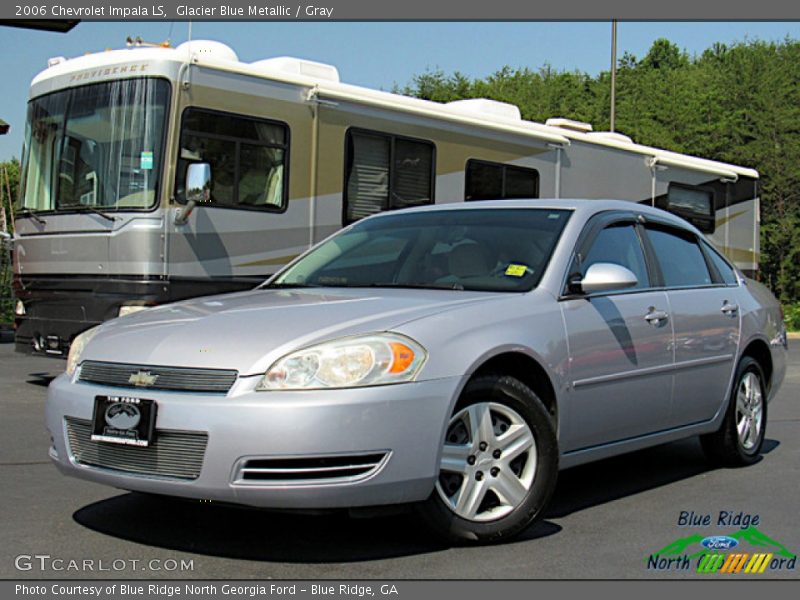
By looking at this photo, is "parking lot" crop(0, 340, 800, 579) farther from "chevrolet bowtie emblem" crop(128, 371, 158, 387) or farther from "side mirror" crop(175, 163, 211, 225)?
"side mirror" crop(175, 163, 211, 225)

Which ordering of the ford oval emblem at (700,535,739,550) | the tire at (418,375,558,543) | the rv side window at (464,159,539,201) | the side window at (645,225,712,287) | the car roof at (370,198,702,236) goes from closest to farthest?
the tire at (418,375,558,543) < the ford oval emblem at (700,535,739,550) < the car roof at (370,198,702,236) < the side window at (645,225,712,287) < the rv side window at (464,159,539,201)

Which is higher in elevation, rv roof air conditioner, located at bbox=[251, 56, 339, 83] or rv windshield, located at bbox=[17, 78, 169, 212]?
rv roof air conditioner, located at bbox=[251, 56, 339, 83]

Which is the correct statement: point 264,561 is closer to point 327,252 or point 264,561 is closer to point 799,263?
point 327,252

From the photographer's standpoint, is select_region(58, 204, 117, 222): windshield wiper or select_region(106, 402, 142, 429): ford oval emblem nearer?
select_region(106, 402, 142, 429): ford oval emblem

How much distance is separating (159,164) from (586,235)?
16.4 feet

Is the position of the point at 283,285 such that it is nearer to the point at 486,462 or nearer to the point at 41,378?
the point at 486,462

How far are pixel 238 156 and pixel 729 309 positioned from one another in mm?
5090

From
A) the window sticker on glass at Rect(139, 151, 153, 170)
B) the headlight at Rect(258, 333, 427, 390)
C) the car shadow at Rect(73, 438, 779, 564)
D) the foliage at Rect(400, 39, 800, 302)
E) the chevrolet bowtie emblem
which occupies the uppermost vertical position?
the foliage at Rect(400, 39, 800, 302)

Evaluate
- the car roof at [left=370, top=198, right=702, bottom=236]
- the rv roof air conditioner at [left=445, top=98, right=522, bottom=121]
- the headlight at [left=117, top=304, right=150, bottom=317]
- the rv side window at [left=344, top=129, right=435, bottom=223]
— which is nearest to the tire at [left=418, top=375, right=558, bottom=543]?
the car roof at [left=370, top=198, right=702, bottom=236]

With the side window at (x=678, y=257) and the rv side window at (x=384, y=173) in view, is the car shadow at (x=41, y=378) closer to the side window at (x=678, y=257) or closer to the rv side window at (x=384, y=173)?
the rv side window at (x=384, y=173)

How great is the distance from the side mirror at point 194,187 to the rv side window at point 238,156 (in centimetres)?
11

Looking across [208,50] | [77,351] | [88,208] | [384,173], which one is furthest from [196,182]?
[77,351]

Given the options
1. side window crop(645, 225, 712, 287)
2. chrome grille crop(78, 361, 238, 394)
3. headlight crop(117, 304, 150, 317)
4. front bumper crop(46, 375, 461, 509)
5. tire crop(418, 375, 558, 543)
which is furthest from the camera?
headlight crop(117, 304, 150, 317)

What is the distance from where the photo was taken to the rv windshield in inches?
376
